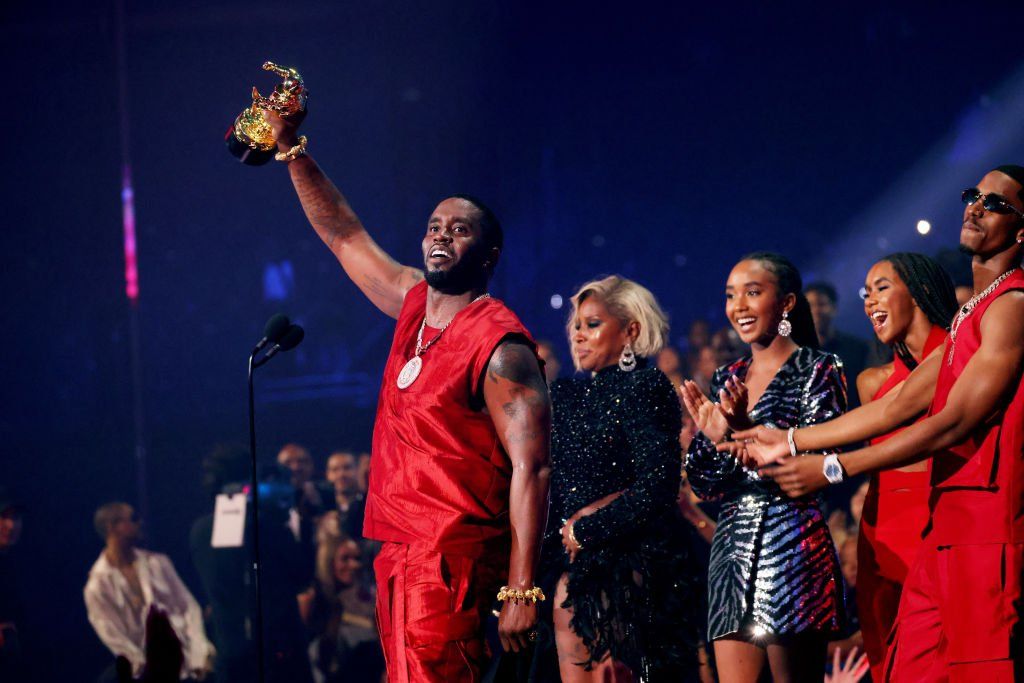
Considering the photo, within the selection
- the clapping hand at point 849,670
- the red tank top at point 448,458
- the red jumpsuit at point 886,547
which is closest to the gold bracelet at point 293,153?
the red tank top at point 448,458

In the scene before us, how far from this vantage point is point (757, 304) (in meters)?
4.07

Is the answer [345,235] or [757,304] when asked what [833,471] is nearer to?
[757,304]

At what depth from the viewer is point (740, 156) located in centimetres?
868

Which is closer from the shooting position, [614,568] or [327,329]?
[614,568]

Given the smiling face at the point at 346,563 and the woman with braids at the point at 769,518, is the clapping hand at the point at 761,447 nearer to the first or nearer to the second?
the woman with braids at the point at 769,518

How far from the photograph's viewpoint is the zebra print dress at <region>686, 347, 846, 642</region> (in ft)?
12.2

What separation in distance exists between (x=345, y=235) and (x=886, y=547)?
7.49 feet

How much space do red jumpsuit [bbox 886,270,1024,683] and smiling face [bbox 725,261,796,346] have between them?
1.05 m

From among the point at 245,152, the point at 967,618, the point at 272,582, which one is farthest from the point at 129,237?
the point at 967,618

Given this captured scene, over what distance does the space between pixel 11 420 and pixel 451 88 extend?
178 inches

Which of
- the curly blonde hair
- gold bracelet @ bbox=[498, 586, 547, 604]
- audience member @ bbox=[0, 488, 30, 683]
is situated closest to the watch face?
gold bracelet @ bbox=[498, 586, 547, 604]

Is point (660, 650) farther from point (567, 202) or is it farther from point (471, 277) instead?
point (567, 202)

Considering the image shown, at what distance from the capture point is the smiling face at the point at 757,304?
13.4 feet

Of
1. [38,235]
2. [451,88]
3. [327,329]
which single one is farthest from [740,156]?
[38,235]
